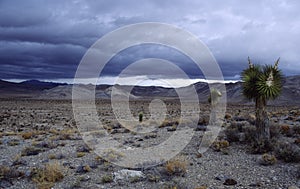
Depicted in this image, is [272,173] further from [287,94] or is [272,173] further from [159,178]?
[287,94]

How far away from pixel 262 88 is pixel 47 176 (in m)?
9.03

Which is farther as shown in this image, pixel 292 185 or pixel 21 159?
pixel 21 159

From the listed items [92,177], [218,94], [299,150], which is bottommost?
[92,177]

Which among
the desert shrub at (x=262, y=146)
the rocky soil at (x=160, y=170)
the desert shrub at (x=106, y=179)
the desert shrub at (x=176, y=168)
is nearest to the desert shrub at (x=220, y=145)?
the rocky soil at (x=160, y=170)

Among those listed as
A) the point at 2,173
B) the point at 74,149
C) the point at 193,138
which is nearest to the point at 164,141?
the point at 193,138

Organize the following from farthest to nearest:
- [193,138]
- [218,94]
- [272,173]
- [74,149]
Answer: [218,94]
[193,138]
[74,149]
[272,173]

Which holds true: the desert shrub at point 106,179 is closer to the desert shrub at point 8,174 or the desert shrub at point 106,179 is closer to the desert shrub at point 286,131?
the desert shrub at point 8,174

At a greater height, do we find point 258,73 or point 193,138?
point 258,73

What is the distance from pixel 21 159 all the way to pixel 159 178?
669 cm

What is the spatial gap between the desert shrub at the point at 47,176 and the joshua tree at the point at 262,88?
8098mm

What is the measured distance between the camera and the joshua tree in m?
12.2

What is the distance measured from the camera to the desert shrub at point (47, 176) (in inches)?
380

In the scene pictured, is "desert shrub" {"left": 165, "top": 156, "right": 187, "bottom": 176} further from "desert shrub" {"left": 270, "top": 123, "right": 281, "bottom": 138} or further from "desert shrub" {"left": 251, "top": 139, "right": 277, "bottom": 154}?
"desert shrub" {"left": 270, "top": 123, "right": 281, "bottom": 138}

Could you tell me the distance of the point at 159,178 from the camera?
990 centimetres
